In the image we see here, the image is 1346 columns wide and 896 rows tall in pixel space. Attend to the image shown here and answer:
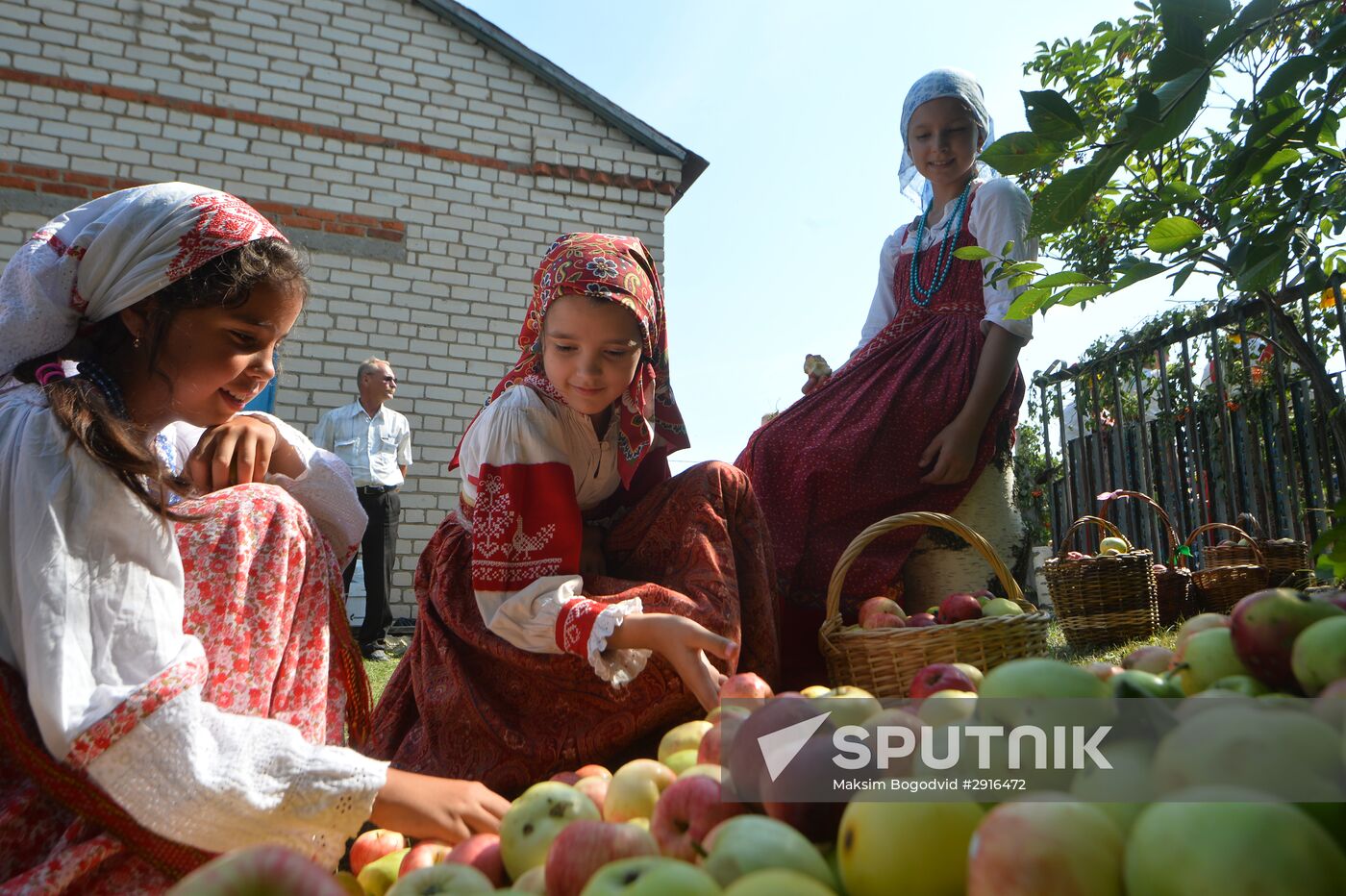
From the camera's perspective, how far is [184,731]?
1214 millimetres

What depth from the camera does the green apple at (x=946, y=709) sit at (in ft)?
3.23

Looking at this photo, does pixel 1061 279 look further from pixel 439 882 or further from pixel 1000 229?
pixel 1000 229

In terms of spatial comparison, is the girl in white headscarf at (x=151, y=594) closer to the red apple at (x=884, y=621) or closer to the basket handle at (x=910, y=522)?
the basket handle at (x=910, y=522)

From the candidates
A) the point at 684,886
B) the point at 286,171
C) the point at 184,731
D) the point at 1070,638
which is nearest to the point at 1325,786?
the point at 684,886

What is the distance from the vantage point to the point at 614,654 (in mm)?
2033

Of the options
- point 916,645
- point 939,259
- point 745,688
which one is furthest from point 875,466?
point 745,688

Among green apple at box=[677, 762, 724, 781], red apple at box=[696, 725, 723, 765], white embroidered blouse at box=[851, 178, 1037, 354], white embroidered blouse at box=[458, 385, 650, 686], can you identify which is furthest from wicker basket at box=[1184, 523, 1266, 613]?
green apple at box=[677, 762, 724, 781]

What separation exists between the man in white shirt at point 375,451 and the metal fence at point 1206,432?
204 inches

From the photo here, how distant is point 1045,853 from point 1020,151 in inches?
37.4

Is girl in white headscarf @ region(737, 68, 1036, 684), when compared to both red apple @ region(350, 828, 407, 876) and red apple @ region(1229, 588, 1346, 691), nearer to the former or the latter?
red apple @ region(350, 828, 407, 876)

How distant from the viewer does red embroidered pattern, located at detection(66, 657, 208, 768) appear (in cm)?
118

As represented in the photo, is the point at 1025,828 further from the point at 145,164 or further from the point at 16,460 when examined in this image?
the point at 145,164

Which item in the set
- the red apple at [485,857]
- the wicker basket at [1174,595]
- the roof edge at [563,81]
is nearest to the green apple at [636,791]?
the red apple at [485,857]

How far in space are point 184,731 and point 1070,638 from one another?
4.01 meters
